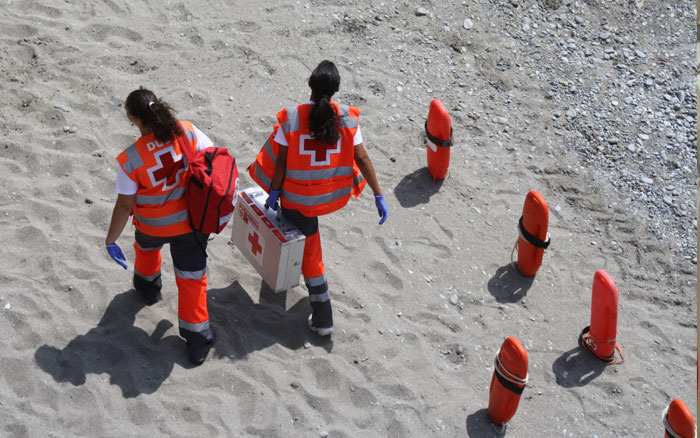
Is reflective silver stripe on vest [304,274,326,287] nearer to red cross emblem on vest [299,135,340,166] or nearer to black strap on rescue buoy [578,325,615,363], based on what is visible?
red cross emblem on vest [299,135,340,166]

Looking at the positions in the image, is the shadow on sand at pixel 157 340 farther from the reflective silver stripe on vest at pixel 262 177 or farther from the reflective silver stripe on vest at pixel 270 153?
the reflective silver stripe on vest at pixel 270 153

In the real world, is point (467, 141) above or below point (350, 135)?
below

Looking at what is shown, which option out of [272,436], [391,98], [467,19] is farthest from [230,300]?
[467,19]

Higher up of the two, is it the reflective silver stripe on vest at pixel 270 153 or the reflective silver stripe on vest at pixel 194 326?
the reflective silver stripe on vest at pixel 270 153

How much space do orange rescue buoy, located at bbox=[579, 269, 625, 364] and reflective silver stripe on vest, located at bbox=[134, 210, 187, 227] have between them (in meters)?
3.09

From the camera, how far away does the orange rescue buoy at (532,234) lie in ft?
19.8

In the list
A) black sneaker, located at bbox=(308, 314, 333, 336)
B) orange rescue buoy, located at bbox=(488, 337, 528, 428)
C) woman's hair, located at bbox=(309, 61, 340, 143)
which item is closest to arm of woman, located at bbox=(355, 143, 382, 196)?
woman's hair, located at bbox=(309, 61, 340, 143)

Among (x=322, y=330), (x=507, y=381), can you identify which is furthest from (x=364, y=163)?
(x=507, y=381)

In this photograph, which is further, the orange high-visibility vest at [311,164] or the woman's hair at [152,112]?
the orange high-visibility vest at [311,164]

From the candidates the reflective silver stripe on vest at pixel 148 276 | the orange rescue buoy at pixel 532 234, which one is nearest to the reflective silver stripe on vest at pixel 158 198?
the reflective silver stripe on vest at pixel 148 276

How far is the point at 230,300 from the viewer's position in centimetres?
574

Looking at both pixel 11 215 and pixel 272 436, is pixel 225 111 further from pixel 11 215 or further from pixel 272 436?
pixel 272 436

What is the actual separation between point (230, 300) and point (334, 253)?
1.04 metres

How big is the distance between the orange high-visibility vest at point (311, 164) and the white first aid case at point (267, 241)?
22 cm
